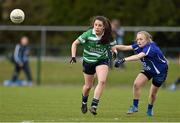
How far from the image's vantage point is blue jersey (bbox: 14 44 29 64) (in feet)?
92.8

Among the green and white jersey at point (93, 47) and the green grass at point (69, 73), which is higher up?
the green and white jersey at point (93, 47)

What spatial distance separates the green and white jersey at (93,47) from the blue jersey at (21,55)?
14.6 m

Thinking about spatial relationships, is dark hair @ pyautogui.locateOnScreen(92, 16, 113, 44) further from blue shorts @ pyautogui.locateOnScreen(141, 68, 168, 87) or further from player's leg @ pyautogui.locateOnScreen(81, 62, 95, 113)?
blue shorts @ pyautogui.locateOnScreen(141, 68, 168, 87)

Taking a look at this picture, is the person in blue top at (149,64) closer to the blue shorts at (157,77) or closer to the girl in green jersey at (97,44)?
the blue shorts at (157,77)

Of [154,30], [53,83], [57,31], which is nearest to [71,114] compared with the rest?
[53,83]

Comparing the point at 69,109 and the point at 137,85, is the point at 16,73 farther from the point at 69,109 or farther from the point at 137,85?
the point at 137,85

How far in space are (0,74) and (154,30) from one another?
7.15 metres

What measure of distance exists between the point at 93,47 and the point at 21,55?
14.8m

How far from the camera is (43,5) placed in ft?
143

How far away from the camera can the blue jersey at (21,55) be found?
28.3 m

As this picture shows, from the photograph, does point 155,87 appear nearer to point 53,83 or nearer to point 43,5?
point 53,83

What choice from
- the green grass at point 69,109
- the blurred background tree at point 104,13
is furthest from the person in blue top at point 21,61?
the green grass at point 69,109

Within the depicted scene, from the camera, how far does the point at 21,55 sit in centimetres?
2839

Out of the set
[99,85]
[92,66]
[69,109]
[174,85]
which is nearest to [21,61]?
[174,85]
